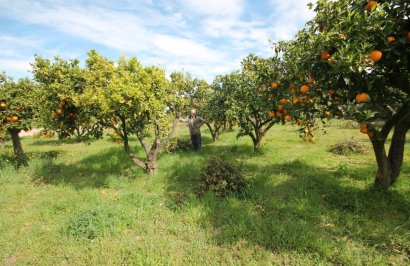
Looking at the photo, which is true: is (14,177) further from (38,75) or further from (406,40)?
(406,40)

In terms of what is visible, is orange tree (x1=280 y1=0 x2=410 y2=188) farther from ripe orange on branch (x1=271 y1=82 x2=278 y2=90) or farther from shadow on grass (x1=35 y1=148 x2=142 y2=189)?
shadow on grass (x1=35 y1=148 x2=142 y2=189)

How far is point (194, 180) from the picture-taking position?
8219 mm

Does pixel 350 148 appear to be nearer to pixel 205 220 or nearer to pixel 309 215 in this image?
pixel 309 215

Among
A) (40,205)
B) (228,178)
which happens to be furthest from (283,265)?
(40,205)

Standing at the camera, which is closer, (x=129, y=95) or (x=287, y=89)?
(x=287, y=89)

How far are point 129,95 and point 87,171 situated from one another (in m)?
5.08

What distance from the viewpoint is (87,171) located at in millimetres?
10000

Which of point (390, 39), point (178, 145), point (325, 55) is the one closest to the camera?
point (390, 39)

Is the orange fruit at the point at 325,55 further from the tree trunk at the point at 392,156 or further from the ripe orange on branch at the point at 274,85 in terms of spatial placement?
the tree trunk at the point at 392,156

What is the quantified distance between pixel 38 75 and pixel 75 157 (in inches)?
252

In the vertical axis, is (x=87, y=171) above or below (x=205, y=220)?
above

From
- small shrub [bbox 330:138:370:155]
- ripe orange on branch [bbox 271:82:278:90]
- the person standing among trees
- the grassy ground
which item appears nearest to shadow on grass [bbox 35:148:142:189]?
the grassy ground

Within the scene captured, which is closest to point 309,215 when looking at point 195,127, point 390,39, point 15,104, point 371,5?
point 390,39

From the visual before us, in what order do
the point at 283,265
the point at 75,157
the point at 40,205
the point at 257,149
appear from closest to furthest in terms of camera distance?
the point at 283,265 < the point at 40,205 < the point at 257,149 < the point at 75,157
